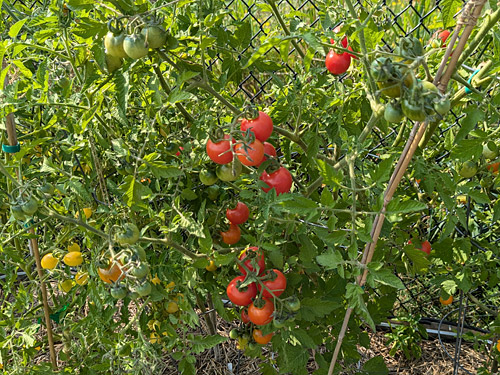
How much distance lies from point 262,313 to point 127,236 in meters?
0.39

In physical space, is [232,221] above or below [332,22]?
below

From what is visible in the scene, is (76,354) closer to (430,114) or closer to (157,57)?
(157,57)

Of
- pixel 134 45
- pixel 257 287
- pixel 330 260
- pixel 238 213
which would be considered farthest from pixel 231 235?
pixel 134 45

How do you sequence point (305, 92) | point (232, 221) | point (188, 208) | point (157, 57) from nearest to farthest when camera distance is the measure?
1. point (157, 57)
2. point (305, 92)
3. point (232, 221)
4. point (188, 208)

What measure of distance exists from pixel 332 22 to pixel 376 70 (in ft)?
1.94

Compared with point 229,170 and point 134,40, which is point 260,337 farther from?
point 134,40

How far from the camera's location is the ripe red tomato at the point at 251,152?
1.08 meters

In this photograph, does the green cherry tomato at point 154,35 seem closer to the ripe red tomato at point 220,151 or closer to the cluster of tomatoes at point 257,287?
the ripe red tomato at point 220,151

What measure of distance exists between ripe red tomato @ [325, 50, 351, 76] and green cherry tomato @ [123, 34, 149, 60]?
570 millimetres

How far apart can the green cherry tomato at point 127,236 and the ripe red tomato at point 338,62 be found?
0.68 m

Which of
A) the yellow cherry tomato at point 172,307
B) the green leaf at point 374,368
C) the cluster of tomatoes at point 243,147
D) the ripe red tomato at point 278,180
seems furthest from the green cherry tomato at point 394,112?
the green leaf at point 374,368

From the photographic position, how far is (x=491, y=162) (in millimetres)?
1335

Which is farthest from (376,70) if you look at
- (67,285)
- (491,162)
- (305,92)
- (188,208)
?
(67,285)

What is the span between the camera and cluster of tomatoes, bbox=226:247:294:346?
1.22 metres
